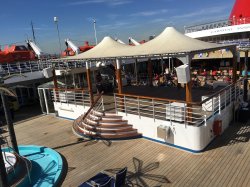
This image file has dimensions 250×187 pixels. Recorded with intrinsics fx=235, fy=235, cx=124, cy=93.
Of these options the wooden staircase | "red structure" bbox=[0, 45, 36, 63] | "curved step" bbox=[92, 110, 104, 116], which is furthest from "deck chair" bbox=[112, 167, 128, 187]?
"red structure" bbox=[0, 45, 36, 63]

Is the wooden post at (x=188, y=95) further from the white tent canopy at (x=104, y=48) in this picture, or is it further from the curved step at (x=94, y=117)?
the white tent canopy at (x=104, y=48)

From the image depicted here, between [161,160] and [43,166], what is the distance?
4727 millimetres

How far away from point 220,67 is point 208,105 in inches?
846

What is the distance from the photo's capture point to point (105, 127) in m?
11.5

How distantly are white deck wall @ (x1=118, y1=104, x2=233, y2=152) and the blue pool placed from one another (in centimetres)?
390

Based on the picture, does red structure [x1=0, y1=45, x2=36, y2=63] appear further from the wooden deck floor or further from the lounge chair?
the lounge chair

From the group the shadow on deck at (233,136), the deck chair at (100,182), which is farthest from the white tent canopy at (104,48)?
the deck chair at (100,182)

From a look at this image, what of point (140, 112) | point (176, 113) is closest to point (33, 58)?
point (140, 112)

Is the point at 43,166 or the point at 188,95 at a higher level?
the point at 188,95

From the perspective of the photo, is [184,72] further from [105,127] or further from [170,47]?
[105,127]

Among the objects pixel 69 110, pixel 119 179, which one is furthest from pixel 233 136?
pixel 69 110

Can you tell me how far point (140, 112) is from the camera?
11.2 meters

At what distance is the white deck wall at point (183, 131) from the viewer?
9.25 m

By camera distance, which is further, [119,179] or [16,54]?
[16,54]
